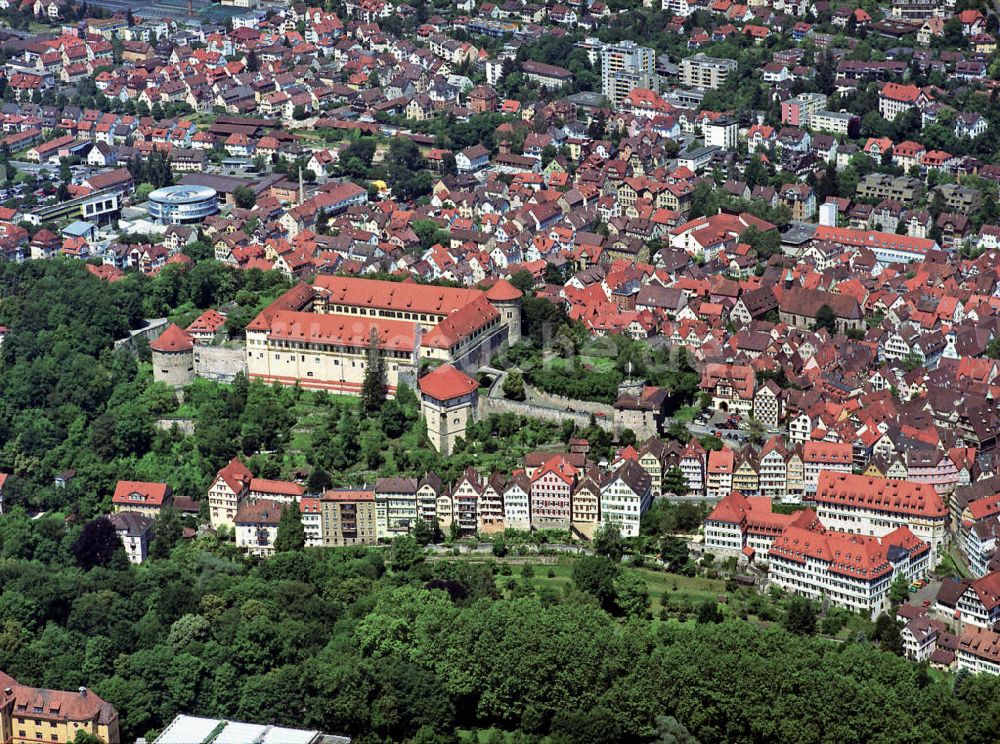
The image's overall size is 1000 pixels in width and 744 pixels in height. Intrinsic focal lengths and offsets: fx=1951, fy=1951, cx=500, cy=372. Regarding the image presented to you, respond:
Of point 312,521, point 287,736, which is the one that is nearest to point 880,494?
point 312,521

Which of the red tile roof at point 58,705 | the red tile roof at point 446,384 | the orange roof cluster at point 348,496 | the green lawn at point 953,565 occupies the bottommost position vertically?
the red tile roof at point 58,705

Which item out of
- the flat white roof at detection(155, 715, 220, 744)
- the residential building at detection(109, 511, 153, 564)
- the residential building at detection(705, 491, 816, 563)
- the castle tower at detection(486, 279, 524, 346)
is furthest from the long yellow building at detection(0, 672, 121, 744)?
the castle tower at detection(486, 279, 524, 346)

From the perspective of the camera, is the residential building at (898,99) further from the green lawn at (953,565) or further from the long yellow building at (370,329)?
the green lawn at (953,565)

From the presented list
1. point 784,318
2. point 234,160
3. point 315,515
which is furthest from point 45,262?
point 784,318

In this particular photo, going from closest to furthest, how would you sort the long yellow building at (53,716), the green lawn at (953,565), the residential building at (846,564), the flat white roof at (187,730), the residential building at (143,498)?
the flat white roof at (187,730)
the long yellow building at (53,716)
the residential building at (846,564)
the green lawn at (953,565)
the residential building at (143,498)

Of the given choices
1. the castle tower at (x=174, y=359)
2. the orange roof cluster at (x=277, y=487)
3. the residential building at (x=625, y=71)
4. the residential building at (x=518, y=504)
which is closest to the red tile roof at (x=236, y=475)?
the orange roof cluster at (x=277, y=487)

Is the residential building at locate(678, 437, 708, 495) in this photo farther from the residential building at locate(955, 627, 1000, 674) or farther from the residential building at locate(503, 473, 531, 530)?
the residential building at locate(955, 627, 1000, 674)
